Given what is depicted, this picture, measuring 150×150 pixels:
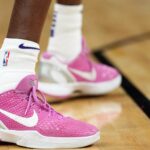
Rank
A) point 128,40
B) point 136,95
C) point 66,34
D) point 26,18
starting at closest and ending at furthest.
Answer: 1. point 26,18
2. point 66,34
3. point 136,95
4. point 128,40

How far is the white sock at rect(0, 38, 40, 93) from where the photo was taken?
4.00 ft

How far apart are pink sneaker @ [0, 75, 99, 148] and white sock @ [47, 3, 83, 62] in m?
0.48

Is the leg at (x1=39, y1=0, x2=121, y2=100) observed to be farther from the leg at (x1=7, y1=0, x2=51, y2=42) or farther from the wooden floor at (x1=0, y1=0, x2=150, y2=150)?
the leg at (x1=7, y1=0, x2=51, y2=42)

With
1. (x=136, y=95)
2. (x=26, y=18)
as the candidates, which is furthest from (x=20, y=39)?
(x=136, y=95)

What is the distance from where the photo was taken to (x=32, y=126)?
1220 mm

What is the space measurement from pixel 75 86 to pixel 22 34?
546 mm

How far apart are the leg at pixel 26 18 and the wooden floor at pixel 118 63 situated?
0.26 m

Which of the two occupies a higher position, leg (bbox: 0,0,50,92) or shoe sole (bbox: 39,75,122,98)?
leg (bbox: 0,0,50,92)

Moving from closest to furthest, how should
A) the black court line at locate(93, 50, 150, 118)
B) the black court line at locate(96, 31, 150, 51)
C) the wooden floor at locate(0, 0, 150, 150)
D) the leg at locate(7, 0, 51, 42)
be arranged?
1. the leg at locate(7, 0, 51, 42)
2. the wooden floor at locate(0, 0, 150, 150)
3. the black court line at locate(93, 50, 150, 118)
4. the black court line at locate(96, 31, 150, 51)

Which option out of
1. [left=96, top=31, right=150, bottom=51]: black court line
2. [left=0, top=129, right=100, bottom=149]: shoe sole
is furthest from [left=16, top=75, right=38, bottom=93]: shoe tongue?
[left=96, top=31, right=150, bottom=51]: black court line

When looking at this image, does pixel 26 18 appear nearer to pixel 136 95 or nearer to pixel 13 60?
pixel 13 60

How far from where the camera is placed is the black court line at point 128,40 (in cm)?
271

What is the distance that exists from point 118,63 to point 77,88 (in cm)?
60

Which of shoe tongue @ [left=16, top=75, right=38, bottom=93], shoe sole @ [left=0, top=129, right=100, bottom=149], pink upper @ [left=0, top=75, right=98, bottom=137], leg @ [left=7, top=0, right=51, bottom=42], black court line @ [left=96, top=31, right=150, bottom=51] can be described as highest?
leg @ [left=7, top=0, right=51, bottom=42]
